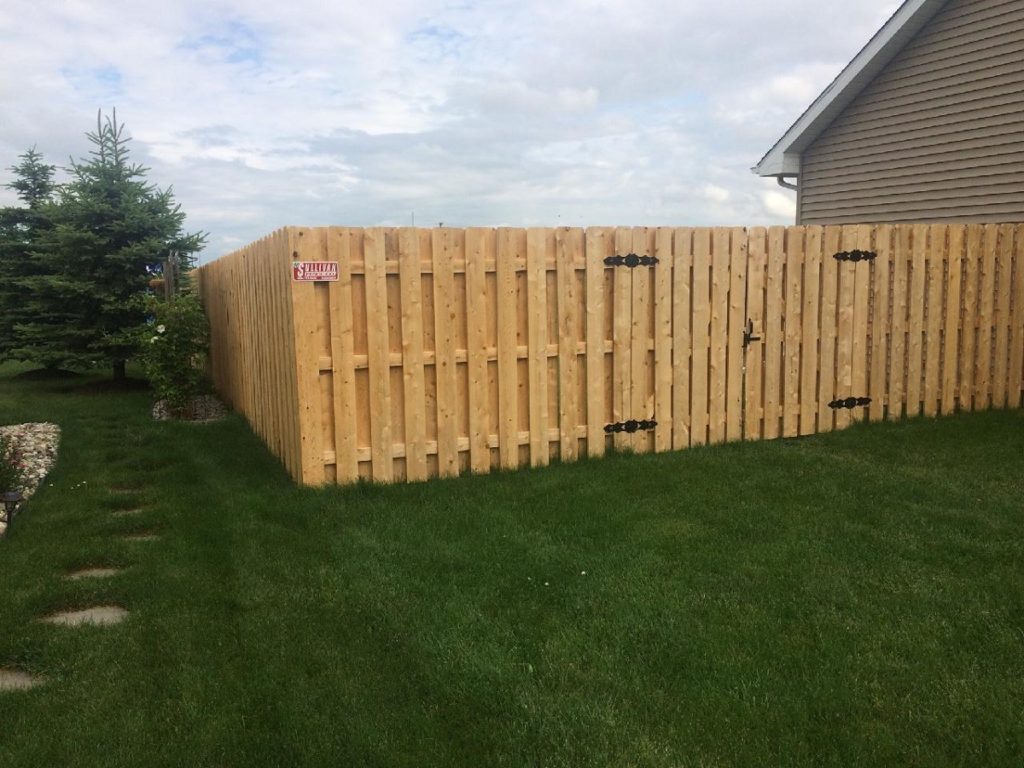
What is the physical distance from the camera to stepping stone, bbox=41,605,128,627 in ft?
13.4

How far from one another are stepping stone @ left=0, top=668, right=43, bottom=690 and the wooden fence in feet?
8.72

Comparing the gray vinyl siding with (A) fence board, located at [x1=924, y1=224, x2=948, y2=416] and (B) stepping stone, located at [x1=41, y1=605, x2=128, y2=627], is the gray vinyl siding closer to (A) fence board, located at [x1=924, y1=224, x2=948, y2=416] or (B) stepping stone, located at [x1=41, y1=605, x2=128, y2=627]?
(A) fence board, located at [x1=924, y1=224, x2=948, y2=416]

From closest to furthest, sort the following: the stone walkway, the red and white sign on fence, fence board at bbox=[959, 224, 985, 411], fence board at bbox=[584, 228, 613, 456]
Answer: the stone walkway < the red and white sign on fence < fence board at bbox=[584, 228, 613, 456] < fence board at bbox=[959, 224, 985, 411]

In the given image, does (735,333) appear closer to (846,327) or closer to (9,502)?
(846,327)

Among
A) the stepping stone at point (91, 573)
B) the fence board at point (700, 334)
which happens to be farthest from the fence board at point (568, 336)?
the stepping stone at point (91, 573)

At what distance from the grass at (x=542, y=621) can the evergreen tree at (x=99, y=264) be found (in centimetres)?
770

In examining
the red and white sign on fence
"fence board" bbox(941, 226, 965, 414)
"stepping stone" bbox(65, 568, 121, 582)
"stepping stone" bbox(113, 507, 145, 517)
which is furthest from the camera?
"fence board" bbox(941, 226, 965, 414)

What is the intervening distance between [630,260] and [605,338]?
695mm

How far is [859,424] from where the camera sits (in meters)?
8.10

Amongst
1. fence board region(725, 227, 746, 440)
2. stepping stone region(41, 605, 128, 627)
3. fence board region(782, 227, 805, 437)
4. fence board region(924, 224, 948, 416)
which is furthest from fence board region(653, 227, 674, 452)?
stepping stone region(41, 605, 128, 627)

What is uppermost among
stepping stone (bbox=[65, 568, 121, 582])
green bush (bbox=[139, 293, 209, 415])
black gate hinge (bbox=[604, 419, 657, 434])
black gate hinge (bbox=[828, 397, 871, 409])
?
green bush (bbox=[139, 293, 209, 415])

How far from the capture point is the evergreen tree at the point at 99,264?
43.1 ft

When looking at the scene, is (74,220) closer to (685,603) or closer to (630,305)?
(630,305)

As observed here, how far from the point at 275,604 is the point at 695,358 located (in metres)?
4.45
